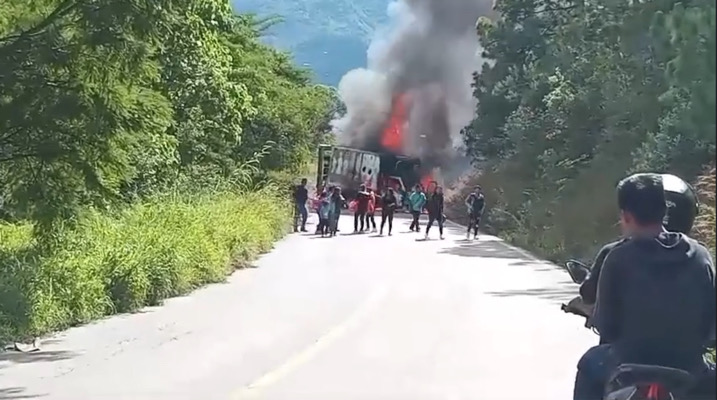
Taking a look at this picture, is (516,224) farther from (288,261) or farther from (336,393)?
(336,393)

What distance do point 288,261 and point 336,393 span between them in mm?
14680

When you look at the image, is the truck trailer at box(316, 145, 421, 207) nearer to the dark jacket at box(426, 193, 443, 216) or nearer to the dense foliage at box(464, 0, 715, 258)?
the dense foliage at box(464, 0, 715, 258)

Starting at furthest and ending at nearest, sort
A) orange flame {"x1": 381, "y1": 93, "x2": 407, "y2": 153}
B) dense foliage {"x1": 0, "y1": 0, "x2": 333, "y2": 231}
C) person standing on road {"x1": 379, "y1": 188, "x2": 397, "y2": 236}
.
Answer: orange flame {"x1": 381, "y1": 93, "x2": 407, "y2": 153} < person standing on road {"x1": 379, "y1": 188, "x2": 397, "y2": 236} < dense foliage {"x1": 0, "y1": 0, "x2": 333, "y2": 231}

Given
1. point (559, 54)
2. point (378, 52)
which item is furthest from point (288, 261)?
point (378, 52)

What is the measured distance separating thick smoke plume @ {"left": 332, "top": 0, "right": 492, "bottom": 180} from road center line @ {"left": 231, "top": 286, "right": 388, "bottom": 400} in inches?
1547

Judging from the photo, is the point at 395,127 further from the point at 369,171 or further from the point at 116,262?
the point at 116,262

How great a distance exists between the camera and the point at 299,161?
37.5 metres

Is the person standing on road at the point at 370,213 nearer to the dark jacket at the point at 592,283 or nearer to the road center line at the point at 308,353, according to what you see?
the road center line at the point at 308,353

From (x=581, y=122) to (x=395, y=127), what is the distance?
33.1m

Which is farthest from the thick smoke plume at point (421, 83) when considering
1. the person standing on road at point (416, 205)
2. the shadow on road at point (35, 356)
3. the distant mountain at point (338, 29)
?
the shadow on road at point (35, 356)

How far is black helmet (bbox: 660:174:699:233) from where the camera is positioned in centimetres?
530

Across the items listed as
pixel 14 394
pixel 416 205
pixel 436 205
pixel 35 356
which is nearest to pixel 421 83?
pixel 416 205

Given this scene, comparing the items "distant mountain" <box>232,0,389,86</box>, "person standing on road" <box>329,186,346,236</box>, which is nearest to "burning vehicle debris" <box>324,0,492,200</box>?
"distant mountain" <box>232,0,389,86</box>

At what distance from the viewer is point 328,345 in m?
12.3
